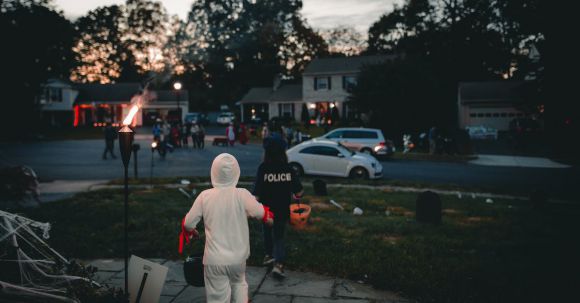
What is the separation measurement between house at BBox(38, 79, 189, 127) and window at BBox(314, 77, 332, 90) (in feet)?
60.4

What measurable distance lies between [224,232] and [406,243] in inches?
169

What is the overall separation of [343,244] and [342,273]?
1364mm

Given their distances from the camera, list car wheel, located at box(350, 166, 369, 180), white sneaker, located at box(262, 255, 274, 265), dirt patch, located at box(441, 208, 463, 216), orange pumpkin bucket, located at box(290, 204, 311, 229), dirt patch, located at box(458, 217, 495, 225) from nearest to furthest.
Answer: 1. white sneaker, located at box(262, 255, 274, 265)
2. orange pumpkin bucket, located at box(290, 204, 311, 229)
3. dirt patch, located at box(458, 217, 495, 225)
4. dirt patch, located at box(441, 208, 463, 216)
5. car wheel, located at box(350, 166, 369, 180)

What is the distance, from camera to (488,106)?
42.9 metres

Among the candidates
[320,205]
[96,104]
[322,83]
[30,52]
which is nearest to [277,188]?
[320,205]

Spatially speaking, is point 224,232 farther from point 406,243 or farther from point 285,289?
point 406,243


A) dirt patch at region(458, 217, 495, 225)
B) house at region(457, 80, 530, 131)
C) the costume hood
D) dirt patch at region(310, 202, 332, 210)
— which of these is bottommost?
dirt patch at region(458, 217, 495, 225)

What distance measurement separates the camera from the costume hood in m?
4.03

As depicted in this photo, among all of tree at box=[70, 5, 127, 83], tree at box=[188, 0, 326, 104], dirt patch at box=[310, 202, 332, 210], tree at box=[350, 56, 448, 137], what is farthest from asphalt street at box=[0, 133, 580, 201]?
tree at box=[70, 5, 127, 83]

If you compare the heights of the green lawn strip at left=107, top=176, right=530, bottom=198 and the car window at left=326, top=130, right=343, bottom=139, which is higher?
the car window at left=326, top=130, right=343, bottom=139

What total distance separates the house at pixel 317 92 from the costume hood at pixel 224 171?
41508 millimetres

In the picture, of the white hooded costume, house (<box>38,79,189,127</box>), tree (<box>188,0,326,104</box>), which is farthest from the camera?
tree (<box>188,0,326,104</box>)

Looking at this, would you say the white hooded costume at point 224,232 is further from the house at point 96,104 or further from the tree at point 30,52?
the house at point 96,104

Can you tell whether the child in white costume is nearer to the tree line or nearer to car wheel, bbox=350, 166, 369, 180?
car wheel, bbox=350, 166, 369, 180
